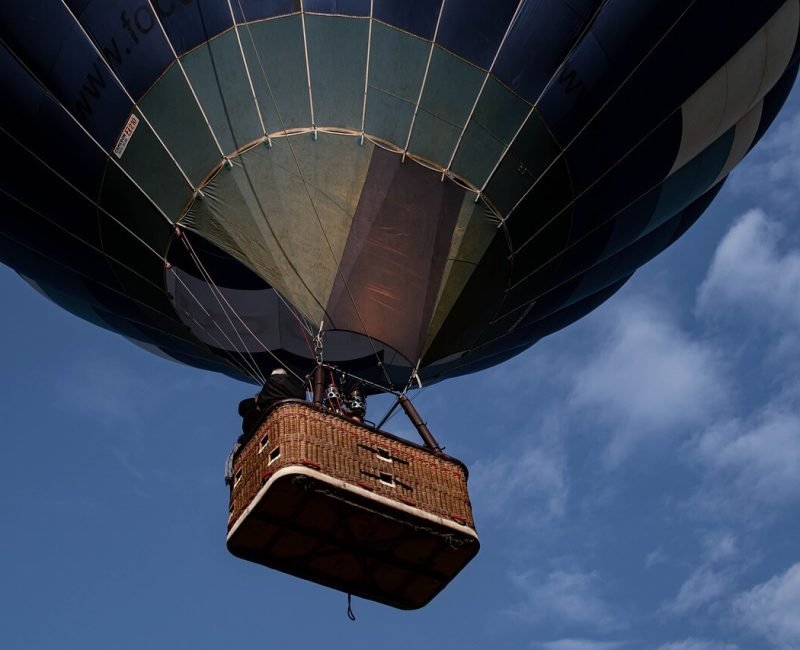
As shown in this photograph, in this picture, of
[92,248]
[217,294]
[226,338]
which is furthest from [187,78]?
[226,338]

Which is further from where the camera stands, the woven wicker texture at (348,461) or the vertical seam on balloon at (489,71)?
the vertical seam on balloon at (489,71)

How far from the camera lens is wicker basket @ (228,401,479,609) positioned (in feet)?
24.4

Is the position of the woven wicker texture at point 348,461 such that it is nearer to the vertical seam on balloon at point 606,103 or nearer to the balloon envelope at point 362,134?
the balloon envelope at point 362,134

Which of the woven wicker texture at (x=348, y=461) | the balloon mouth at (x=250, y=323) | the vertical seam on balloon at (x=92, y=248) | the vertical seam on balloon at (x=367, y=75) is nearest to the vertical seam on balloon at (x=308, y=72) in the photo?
the vertical seam on balloon at (x=367, y=75)

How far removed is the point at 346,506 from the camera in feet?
24.6

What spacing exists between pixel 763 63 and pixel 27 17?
5.02 metres

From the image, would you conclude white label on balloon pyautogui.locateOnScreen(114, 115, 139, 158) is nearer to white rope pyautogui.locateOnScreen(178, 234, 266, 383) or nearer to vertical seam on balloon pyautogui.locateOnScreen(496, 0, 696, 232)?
white rope pyautogui.locateOnScreen(178, 234, 266, 383)

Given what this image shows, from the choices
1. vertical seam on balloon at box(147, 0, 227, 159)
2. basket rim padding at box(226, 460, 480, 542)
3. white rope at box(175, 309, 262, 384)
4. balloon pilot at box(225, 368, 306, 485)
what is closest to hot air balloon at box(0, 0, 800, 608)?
vertical seam on balloon at box(147, 0, 227, 159)

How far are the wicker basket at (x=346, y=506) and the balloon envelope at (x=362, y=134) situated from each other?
153 cm

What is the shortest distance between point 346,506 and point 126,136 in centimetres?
298

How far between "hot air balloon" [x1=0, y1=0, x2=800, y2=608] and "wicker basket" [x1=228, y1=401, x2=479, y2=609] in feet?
4.47

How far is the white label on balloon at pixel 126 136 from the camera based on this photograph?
8727 millimetres

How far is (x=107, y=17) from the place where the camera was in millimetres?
8609

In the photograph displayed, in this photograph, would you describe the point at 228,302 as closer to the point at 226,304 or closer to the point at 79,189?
the point at 226,304
